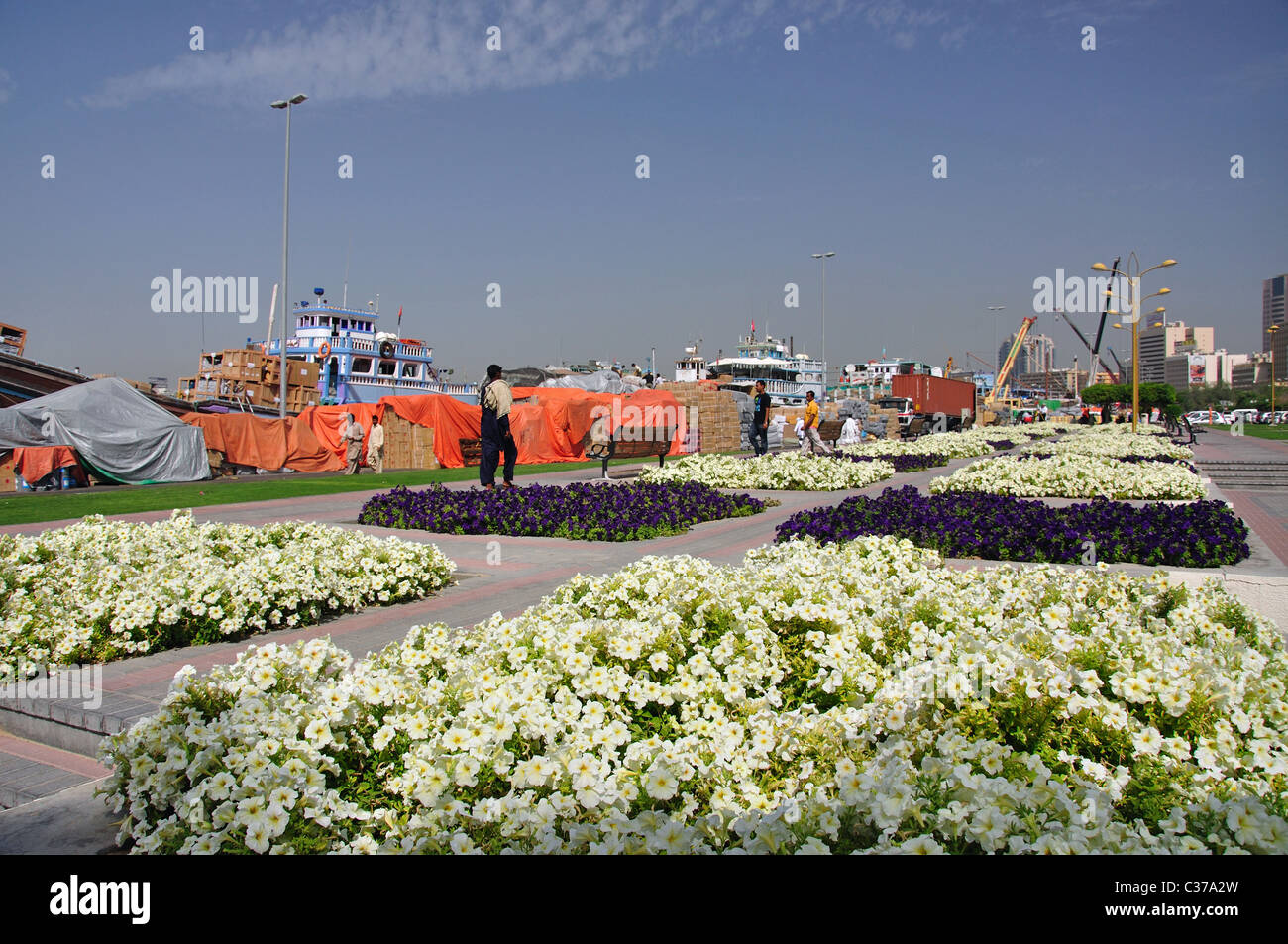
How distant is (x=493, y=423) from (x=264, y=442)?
13.4 meters

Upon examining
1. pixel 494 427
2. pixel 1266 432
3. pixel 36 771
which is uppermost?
pixel 1266 432

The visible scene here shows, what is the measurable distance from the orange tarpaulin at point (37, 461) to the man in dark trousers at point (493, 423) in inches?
437

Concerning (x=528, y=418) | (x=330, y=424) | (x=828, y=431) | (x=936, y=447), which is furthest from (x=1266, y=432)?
(x=330, y=424)

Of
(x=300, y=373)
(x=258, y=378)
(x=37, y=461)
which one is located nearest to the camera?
(x=37, y=461)

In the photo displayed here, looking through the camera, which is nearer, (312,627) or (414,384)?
(312,627)

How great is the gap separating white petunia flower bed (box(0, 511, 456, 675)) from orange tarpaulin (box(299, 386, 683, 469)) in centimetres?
1732

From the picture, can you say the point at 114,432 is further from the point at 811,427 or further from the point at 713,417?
the point at 713,417

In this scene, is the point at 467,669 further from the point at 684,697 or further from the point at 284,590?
the point at 284,590

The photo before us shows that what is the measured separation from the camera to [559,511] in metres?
10.5

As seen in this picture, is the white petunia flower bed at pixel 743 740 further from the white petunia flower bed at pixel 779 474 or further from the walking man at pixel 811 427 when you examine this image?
the walking man at pixel 811 427

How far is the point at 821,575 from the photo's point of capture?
4.91m

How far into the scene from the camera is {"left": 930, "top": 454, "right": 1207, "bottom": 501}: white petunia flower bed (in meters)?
11.1

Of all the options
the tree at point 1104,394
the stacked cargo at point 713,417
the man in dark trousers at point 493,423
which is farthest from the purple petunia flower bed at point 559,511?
the tree at point 1104,394
